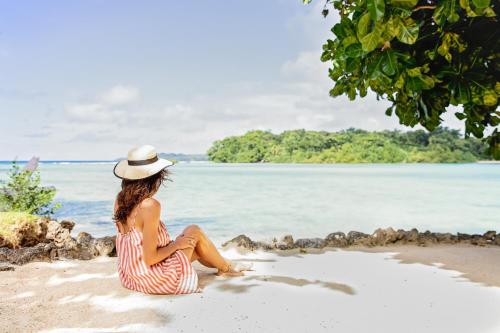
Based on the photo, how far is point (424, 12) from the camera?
5.04m

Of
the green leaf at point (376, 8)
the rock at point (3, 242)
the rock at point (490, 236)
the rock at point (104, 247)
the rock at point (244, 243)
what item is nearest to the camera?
the green leaf at point (376, 8)

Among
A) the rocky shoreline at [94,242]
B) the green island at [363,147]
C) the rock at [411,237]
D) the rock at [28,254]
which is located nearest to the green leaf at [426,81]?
the rocky shoreline at [94,242]

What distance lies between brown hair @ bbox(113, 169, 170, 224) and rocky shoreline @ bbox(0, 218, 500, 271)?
2188 mm

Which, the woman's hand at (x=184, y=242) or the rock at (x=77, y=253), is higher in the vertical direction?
the woman's hand at (x=184, y=242)

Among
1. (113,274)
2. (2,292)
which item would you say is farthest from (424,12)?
(2,292)

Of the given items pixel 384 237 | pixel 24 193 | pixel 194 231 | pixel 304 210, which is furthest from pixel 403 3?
pixel 304 210

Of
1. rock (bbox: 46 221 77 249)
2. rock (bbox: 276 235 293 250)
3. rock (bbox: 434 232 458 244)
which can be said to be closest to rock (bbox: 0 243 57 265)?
rock (bbox: 46 221 77 249)

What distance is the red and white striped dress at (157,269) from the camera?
15.6 feet

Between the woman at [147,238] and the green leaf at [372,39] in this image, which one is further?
the woman at [147,238]

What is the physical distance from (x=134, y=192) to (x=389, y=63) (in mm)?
2463

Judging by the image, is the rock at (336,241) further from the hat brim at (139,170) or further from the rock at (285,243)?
the hat brim at (139,170)

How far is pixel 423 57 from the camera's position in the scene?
5301mm

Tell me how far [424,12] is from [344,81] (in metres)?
1.25

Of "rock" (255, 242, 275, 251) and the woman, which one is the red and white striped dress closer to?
the woman
